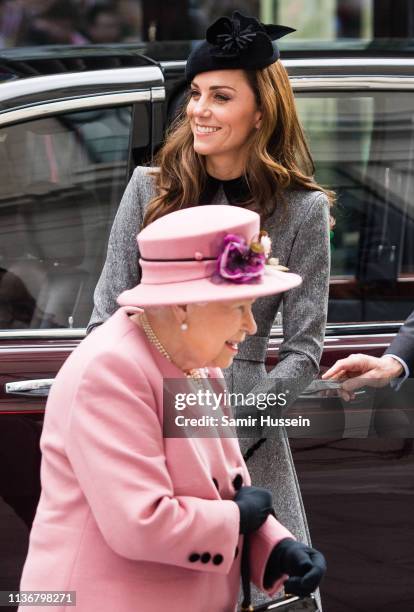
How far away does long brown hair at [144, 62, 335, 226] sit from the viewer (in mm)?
2969

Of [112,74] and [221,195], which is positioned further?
[112,74]

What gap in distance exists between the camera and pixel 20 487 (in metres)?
3.43

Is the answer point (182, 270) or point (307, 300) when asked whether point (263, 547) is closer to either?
point (182, 270)

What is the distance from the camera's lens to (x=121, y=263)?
3018 mm

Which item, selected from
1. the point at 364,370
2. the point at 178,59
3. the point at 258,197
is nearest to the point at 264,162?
the point at 258,197

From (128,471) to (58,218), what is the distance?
193cm

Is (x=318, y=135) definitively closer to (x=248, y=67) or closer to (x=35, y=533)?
(x=248, y=67)

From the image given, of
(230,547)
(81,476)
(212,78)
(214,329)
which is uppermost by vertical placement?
(212,78)

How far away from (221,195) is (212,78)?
10.6 inches

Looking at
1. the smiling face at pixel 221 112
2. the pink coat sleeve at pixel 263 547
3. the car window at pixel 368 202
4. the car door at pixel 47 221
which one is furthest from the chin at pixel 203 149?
the car window at pixel 368 202

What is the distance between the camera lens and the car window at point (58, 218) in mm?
3762

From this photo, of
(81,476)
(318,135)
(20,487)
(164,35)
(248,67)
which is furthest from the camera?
(164,35)

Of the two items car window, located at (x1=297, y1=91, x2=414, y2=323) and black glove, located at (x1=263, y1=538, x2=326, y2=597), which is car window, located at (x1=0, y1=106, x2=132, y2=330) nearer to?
car window, located at (x1=297, y1=91, x2=414, y2=323)

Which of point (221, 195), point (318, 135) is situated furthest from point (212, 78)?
point (318, 135)
